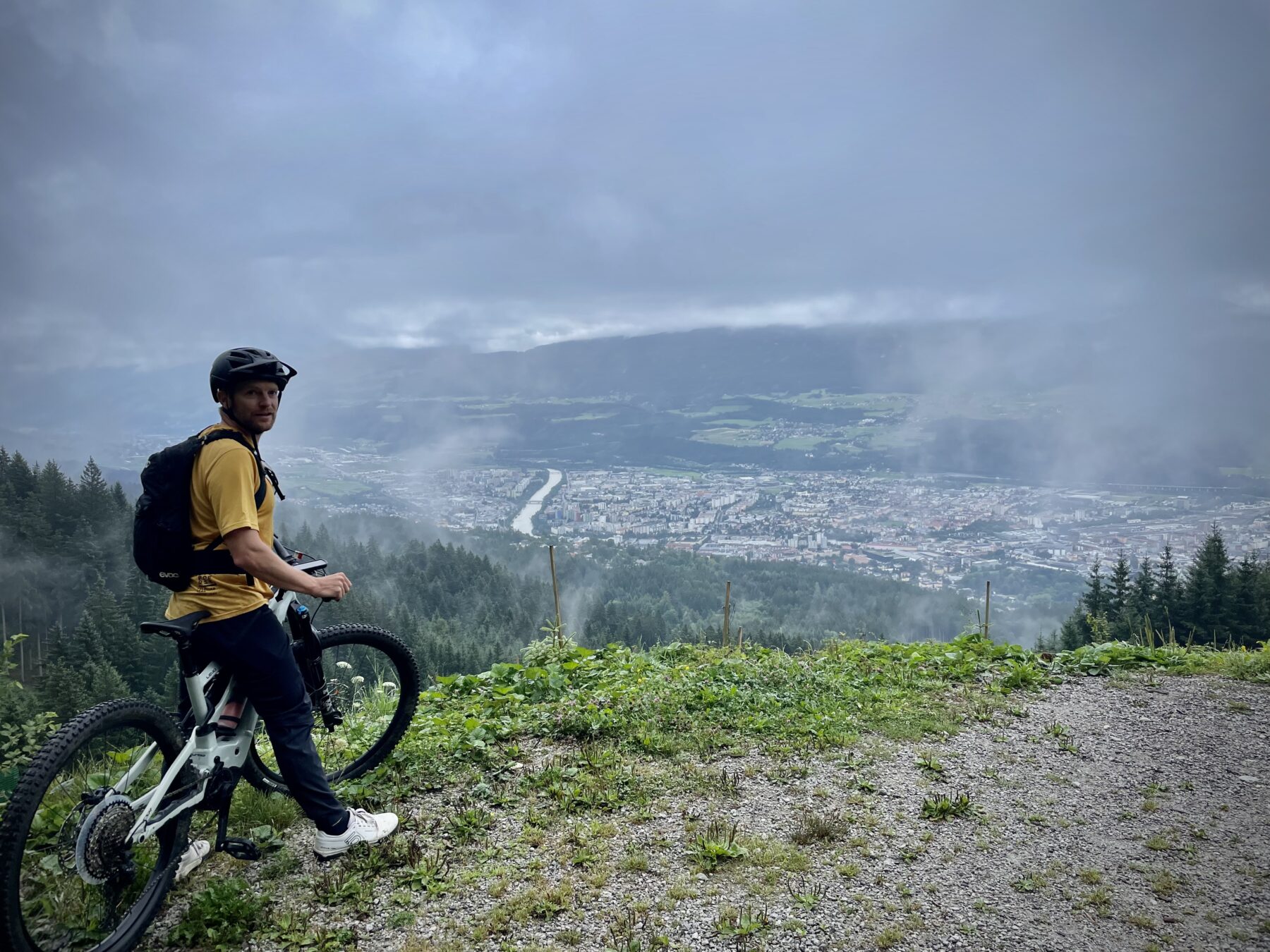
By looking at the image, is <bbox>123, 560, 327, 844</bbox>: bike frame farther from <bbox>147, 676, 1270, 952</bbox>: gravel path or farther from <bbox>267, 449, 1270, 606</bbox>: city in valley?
<bbox>267, 449, 1270, 606</bbox>: city in valley

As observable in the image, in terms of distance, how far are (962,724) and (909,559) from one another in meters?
87.1

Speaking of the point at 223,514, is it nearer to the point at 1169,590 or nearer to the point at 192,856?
the point at 192,856

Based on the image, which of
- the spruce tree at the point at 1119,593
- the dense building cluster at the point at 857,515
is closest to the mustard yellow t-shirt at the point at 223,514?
the spruce tree at the point at 1119,593

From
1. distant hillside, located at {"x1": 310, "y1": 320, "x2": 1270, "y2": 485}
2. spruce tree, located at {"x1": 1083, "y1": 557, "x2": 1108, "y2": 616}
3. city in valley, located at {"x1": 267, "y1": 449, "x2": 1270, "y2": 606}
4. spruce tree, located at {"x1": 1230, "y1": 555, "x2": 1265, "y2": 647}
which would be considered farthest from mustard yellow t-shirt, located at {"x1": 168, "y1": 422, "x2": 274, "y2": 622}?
Result: distant hillside, located at {"x1": 310, "y1": 320, "x2": 1270, "y2": 485}

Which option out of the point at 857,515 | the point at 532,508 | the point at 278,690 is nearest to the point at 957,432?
the point at 857,515

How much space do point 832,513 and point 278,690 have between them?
111 metres

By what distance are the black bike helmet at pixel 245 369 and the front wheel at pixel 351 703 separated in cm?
174

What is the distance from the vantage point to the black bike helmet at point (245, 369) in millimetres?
3512

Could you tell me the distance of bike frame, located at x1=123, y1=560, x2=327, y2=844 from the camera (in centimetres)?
338

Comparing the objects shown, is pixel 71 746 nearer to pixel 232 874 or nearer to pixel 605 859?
pixel 232 874

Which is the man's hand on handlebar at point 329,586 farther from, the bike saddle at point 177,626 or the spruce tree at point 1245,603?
the spruce tree at point 1245,603

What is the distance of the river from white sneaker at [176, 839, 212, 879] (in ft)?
314

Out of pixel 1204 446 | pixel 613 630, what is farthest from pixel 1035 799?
pixel 1204 446

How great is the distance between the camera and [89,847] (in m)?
3.17
